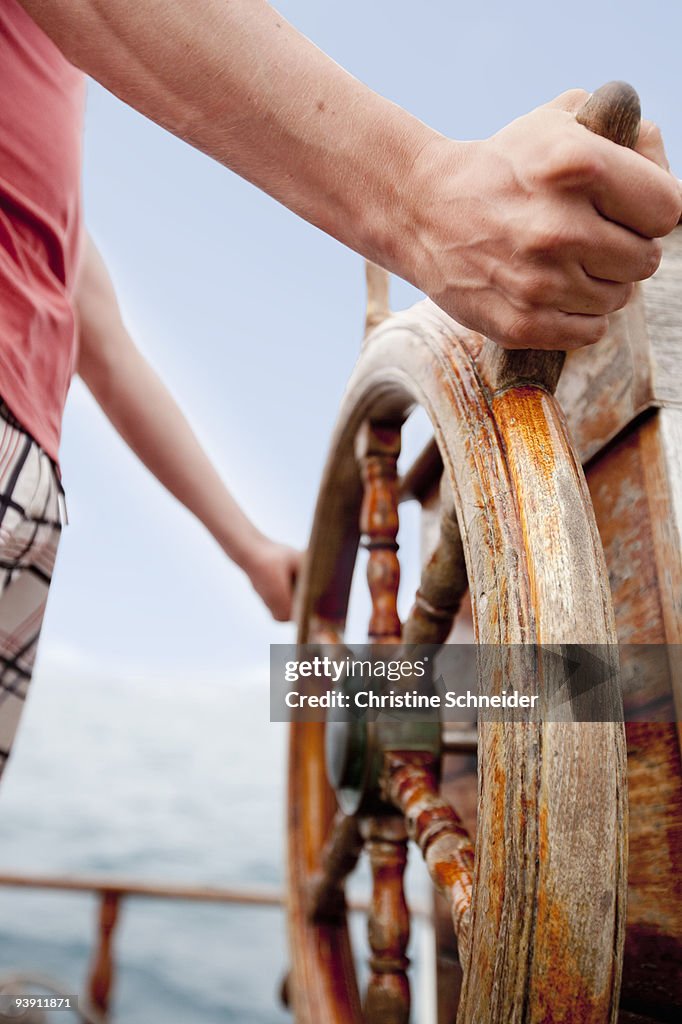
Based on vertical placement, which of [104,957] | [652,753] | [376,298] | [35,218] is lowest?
[104,957]

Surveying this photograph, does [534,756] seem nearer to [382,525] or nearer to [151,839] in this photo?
[382,525]

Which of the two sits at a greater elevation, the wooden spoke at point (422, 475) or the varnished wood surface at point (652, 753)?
the wooden spoke at point (422, 475)

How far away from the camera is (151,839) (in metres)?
15.9

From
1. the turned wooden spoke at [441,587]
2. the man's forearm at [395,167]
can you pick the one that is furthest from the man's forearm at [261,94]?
the turned wooden spoke at [441,587]

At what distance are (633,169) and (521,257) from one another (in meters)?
0.06

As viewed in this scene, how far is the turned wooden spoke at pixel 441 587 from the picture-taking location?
0.63 metres

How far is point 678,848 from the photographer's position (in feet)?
1.77

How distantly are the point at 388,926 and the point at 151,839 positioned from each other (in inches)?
654

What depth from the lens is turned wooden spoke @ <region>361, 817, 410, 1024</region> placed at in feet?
2.49

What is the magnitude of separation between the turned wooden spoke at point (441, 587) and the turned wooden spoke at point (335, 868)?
23cm

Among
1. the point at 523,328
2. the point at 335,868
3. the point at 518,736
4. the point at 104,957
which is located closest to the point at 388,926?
the point at 335,868

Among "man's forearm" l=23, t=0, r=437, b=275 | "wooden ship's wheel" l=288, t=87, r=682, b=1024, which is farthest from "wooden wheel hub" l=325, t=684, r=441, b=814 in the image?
"man's forearm" l=23, t=0, r=437, b=275

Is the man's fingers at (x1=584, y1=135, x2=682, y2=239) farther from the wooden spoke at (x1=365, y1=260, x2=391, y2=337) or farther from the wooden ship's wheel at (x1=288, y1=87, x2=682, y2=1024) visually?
the wooden spoke at (x1=365, y1=260, x2=391, y2=337)

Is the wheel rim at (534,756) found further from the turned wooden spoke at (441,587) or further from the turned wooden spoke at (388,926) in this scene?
the turned wooden spoke at (388,926)
